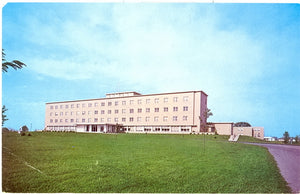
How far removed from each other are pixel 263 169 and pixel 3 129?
10265mm

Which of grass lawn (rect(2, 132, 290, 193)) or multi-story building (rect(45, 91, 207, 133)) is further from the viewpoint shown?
multi-story building (rect(45, 91, 207, 133))

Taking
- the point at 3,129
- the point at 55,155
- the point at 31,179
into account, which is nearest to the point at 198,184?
the point at 31,179

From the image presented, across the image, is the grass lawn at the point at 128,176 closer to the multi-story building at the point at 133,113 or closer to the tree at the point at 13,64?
the tree at the point at 13,64

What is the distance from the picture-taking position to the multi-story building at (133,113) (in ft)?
115

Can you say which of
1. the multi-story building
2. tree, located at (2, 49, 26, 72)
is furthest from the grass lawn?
the multi-story building

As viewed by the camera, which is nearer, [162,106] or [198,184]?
[198,184]

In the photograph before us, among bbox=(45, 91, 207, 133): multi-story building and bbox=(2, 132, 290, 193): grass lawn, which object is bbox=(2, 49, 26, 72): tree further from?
bbox=(45, 91, 207, 133): multi-story building

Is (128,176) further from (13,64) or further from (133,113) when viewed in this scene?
(133,113)

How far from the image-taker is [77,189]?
645 cm

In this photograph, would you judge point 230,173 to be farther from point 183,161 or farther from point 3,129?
point 3,129

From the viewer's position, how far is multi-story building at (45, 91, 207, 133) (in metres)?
34.9

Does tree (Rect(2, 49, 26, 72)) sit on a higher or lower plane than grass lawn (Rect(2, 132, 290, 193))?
higher

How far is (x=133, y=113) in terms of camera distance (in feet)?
130

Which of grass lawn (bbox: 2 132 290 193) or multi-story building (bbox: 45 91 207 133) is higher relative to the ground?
multi-story building (bbox: 45 91 207 133)
